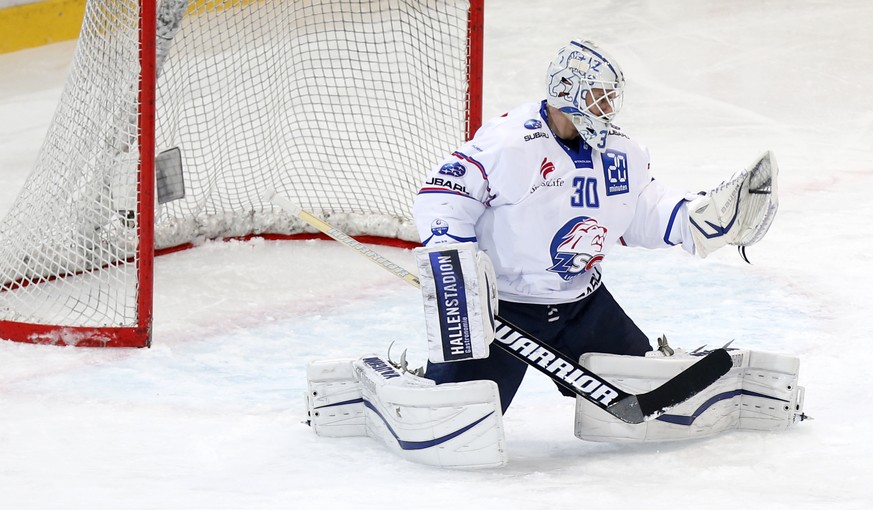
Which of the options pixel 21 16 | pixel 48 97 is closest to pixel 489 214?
pixel 48 97

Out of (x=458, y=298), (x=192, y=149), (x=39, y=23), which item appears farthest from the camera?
(x=39, y=23)

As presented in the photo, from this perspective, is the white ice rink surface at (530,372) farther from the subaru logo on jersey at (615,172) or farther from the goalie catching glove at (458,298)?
the subaru logo on jersey at (615,172)

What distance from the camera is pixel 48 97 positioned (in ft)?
22.5

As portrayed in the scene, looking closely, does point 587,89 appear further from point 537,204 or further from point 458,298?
point 458,298

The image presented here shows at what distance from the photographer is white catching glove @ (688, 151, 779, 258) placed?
8.73 feet

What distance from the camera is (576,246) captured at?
8.98ft

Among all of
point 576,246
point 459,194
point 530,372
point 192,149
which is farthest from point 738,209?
point 192,149

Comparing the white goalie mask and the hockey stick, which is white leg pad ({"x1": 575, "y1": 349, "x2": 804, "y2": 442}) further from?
the white goalie mask

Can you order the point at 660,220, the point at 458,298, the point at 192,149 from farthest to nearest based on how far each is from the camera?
1. the point at 192,149
2. the point at 660,220
3. the point at 458,298

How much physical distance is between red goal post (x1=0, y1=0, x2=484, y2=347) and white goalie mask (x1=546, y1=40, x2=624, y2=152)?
1.32 meters

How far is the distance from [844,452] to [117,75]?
7.34ft

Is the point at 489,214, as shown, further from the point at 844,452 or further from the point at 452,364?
the point at 844,452

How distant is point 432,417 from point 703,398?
1.95ft

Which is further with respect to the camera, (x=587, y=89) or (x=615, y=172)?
(x=615, y=172)
